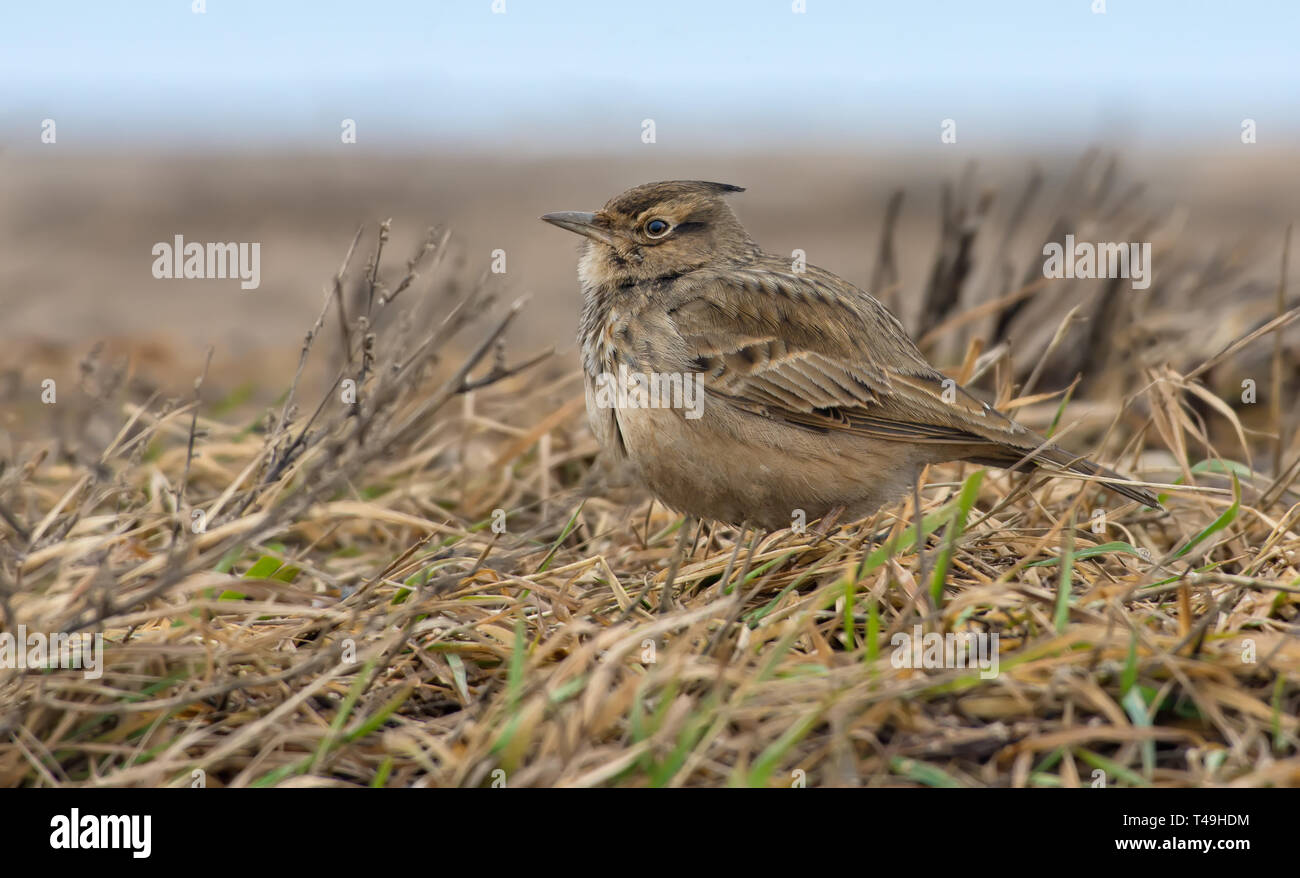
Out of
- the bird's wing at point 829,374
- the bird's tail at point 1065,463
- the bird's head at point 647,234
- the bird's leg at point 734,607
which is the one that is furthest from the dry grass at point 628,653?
the bird's head at point 647,234

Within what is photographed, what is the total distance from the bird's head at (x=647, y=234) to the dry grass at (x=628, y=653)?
1322 millimetres

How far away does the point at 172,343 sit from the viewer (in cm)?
1050

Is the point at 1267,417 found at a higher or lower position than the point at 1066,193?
lower

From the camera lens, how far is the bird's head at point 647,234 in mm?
6012

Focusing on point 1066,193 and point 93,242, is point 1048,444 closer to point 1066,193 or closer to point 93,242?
point 1066,193

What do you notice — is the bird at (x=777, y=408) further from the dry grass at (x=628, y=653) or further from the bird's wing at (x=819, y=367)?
the dry grass at (x=628, y=653)

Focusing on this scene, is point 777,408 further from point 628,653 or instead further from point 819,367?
point 628,653

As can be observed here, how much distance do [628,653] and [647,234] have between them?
2.61m

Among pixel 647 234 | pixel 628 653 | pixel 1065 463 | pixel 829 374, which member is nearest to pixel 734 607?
pixel 628 653

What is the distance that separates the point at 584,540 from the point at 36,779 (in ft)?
8.97

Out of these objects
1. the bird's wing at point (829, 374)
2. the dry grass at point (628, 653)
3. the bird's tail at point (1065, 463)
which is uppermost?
the bird's wing at point (829, 374)

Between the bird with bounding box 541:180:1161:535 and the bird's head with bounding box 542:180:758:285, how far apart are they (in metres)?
0.19

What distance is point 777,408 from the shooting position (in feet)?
17.4
